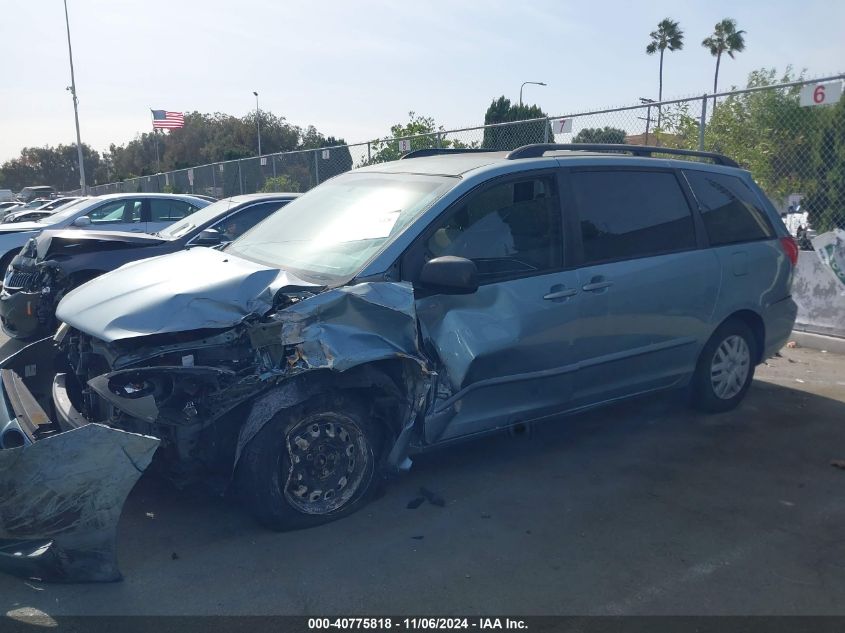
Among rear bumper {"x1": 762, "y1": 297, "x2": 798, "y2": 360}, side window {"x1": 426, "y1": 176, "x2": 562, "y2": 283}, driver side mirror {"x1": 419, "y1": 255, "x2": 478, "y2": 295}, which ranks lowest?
rear bumper {"x1": 762, "y1": 297, "x2": 798, "y2": 360}

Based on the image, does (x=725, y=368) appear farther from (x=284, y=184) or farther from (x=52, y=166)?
(x=52, y=166)

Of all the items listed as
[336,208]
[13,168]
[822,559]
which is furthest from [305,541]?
[13,168]

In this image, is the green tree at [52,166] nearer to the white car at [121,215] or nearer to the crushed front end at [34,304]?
the white car at [121,215]

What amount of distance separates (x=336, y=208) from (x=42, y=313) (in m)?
3.89

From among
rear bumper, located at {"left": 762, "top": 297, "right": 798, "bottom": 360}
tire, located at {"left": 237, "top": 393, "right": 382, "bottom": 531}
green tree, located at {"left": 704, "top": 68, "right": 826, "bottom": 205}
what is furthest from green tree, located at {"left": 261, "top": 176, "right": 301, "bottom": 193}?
tire, located at {"left": 237, "top": 393, "right": 382, "bottom": 531}

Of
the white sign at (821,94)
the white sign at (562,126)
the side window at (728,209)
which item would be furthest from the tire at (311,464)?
the white sign at (562,126)

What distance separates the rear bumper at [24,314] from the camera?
23.6ft

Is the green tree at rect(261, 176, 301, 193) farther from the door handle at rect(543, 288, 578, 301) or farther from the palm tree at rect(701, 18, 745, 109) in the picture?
the palm tree at rect(701, 18, 745, 109)

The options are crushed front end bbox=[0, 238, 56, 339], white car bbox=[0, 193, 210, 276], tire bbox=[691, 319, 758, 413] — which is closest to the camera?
tire bbox=[691, 319, 758, 413]

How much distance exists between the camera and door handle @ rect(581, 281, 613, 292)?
4.63 m

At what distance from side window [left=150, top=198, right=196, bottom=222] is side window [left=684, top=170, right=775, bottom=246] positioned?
8.90 m

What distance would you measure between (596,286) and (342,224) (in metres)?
1.60

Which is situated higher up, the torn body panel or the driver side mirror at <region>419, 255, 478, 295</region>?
the driver side mirror at <region>419, 255, 478, 295</region>

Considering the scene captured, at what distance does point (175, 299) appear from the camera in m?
3.72
